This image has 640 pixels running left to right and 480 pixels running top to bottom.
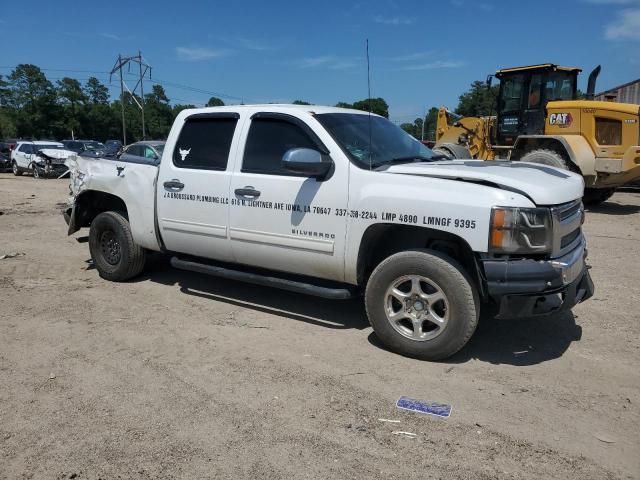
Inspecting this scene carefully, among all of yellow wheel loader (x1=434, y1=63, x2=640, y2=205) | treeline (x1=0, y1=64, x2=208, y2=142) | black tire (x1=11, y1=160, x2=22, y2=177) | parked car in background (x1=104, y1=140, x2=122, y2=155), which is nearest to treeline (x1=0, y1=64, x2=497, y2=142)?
treeline (x1=0, y1=64, x2=208, y2=142)

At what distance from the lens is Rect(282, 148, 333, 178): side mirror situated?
423 cm

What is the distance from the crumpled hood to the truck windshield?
29 cm

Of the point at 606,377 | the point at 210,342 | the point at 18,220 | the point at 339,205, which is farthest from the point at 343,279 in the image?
the point at 18,220

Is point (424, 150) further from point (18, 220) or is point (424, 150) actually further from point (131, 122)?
point (131, 122)

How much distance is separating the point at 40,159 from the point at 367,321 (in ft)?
76.3

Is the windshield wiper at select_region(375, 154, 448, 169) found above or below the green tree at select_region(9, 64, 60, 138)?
below

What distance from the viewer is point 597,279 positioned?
6.27 m

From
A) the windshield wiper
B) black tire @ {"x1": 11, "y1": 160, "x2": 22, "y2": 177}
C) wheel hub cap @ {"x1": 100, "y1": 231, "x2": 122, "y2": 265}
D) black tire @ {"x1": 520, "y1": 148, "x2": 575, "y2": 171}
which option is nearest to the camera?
the windshield wiper

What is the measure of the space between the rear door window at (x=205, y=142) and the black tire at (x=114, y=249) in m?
1.22

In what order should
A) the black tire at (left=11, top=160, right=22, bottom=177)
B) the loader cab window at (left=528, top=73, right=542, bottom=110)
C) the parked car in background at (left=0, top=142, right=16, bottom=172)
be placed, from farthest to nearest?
the parked car in background at (left=0, top=142, right=16, bottom=172)
the black tire at (left=11, top=160, right=22, bottom=177)
the loader cab window at (left=528, top=73, right=542, bottom=110)

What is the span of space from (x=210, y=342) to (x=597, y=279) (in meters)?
4.56

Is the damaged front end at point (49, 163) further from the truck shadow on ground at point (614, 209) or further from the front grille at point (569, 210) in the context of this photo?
the front grille at point (569, 210)

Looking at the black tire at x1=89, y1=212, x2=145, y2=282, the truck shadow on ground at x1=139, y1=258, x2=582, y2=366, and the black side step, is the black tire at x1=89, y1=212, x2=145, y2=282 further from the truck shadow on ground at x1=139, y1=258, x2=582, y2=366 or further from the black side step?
the black side step

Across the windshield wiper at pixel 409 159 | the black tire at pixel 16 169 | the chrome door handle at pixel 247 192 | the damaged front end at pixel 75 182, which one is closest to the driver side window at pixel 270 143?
the chrome door handle at pixel 247 192
